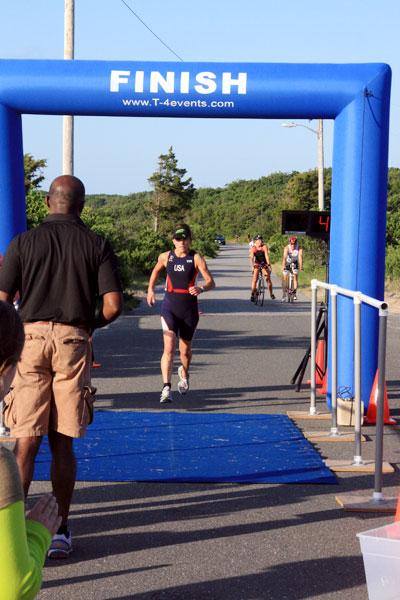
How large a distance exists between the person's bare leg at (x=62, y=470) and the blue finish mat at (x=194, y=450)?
1.75 metres

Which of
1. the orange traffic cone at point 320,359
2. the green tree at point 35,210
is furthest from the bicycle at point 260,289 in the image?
the orange traffic cone at point 320,359

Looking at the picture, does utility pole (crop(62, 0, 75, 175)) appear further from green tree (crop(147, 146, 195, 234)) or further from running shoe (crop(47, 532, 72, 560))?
green tree (crop(147, 146, 195, 234))

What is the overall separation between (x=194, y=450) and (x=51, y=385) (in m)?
2.86

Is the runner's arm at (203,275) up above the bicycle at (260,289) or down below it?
above

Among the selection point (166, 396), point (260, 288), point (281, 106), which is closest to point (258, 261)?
point (260, 288)

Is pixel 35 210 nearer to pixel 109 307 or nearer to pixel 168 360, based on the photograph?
pixel 168 360

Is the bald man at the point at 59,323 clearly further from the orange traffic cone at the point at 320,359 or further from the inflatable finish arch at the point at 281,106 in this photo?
the orange traffic cone at the point at 320,359

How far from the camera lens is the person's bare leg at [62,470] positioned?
5.68m

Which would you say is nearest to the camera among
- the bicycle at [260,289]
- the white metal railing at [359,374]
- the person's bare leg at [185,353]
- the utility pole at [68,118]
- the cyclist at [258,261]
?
the white metal railing at [359,374]

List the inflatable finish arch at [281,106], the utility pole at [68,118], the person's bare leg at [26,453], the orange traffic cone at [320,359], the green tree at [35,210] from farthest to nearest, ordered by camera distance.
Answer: the green tree at [35,210]
the utility pole at [68,118]
the orange traffic cone at [320,359]
the inflatable finish arch at [281,106]
the person's bare leg at [26,453]

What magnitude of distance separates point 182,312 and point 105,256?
18.2 ft

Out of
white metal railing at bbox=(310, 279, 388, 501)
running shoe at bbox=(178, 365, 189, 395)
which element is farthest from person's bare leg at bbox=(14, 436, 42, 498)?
running shoe at bbox=(178, 365, 189, 395)

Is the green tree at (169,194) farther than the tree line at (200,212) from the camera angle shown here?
Yes

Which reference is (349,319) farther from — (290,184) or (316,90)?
(290,184)
